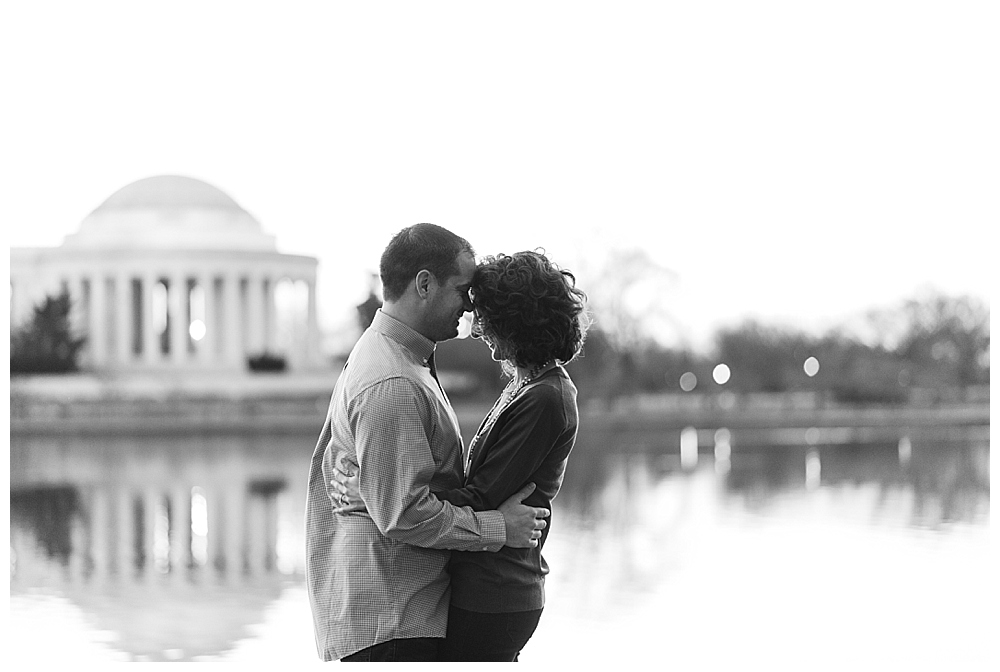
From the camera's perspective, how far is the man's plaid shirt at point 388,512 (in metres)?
3.10

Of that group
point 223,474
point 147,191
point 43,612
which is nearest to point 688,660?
point 43,612

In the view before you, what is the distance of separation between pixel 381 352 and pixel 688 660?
426 centimetres

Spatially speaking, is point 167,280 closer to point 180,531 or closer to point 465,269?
point 180,531

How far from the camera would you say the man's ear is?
3252 mm

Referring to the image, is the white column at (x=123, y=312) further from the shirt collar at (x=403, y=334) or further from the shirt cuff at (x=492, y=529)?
the shirt cuff at (x=492, y=529)

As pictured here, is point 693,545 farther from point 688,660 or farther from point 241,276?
point 241,276

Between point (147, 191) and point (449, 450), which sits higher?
point (147, 191)

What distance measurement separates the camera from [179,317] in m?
51.8

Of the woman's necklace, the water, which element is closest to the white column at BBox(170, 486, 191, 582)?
the water

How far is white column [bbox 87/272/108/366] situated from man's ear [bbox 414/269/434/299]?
51233 mm

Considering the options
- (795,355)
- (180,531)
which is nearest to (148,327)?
(795,355)

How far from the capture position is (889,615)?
809 cm

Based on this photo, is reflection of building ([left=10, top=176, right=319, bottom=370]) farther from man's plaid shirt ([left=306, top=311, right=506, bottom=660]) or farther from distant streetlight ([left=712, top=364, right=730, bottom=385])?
man's plaid shirt ([left=306, top=311, right=506, bottom=660])

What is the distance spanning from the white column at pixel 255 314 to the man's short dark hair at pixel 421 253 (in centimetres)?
5084
